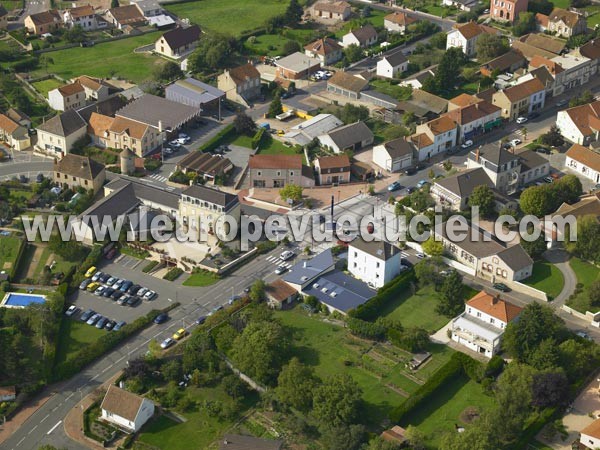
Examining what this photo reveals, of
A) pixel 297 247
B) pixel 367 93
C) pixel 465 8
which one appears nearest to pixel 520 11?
pixel 465 8

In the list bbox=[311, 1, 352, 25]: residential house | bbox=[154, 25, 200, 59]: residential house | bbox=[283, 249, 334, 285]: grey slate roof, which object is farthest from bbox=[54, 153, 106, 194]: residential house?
bbox=[311, 1, 352, 25]: residential house

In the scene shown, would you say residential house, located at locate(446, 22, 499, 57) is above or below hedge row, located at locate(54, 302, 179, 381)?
above

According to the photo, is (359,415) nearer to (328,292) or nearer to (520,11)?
(328,292)

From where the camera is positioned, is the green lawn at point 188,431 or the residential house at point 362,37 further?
the residential house at point 362,37

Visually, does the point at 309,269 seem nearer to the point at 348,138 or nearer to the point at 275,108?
the point at 348,138

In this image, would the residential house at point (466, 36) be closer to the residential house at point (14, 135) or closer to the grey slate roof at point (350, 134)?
the grey slate roof at point (350, 134)

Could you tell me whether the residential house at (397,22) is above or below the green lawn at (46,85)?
above

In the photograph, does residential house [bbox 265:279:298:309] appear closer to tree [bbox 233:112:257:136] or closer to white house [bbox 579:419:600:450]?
white house [bbox 579:419:600:450]

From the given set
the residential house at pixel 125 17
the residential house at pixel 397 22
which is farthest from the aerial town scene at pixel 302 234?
the residential house at pixel 125 17
